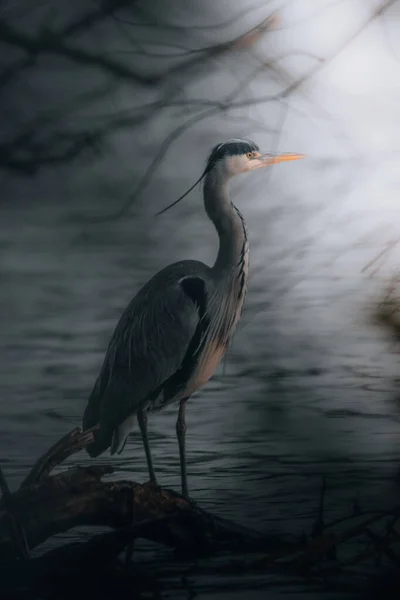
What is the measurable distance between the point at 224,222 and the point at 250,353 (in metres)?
0.30

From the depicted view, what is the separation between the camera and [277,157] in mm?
2609

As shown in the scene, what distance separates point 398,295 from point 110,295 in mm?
663

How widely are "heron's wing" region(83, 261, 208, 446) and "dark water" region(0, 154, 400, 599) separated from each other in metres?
0.04

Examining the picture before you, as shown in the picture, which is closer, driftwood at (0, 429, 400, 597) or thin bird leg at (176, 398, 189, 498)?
driftwood at (0, 429, 400, 597)

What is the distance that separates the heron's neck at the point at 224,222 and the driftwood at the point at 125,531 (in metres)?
0.49

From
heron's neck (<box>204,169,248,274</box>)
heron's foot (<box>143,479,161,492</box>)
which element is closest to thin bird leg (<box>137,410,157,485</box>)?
heron's foot (<box>143,479,161,492</box>)

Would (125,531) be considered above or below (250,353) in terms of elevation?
below

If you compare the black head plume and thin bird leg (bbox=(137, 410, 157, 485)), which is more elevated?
the black head plume

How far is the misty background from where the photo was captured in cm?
257

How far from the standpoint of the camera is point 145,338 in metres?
2.53

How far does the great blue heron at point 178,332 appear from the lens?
2.52m

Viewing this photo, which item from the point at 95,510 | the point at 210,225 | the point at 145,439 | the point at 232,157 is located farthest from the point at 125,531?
the point at 232,157

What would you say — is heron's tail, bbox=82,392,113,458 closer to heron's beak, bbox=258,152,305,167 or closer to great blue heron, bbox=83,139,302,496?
great blue heron, bbox=83,139,302,496

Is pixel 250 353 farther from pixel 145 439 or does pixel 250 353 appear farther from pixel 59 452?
pixel 59 452
